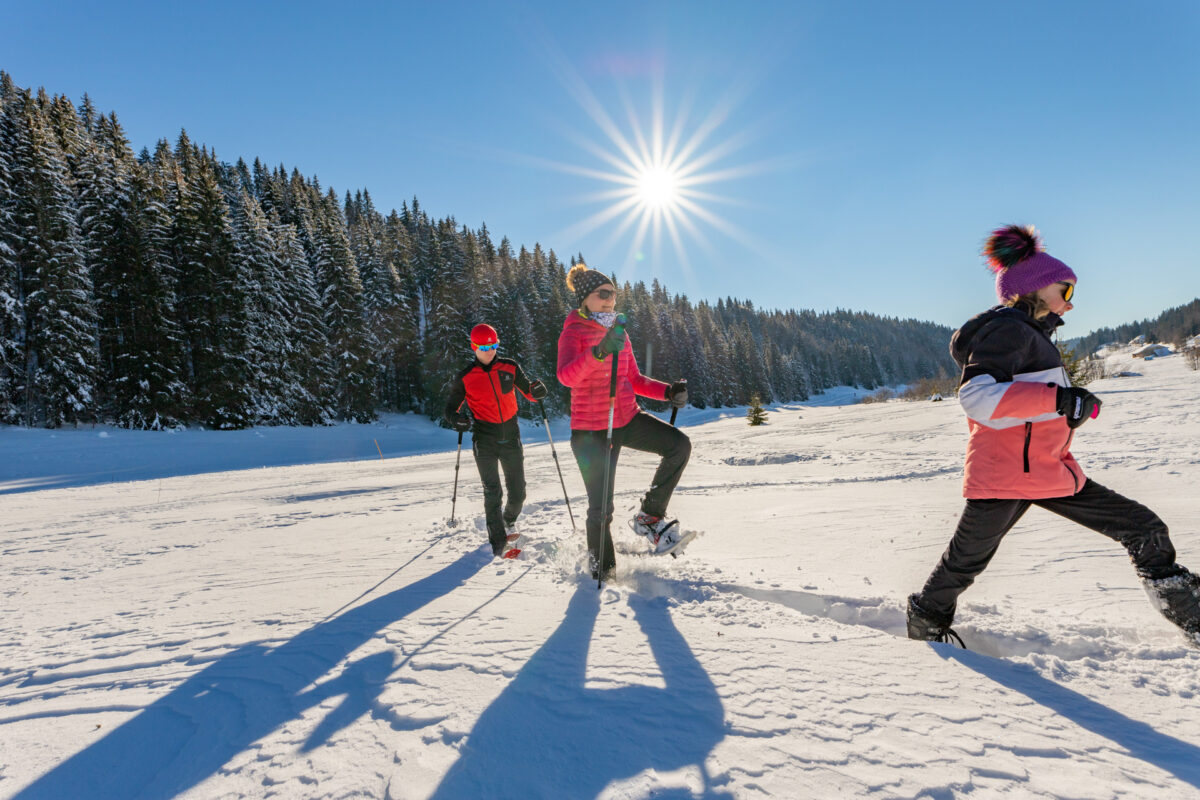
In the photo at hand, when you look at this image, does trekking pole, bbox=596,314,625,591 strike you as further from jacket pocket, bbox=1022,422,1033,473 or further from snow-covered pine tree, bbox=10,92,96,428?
snow-covered pine tree, bbox=10,92,96,428

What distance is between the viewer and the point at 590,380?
3465 millimetres

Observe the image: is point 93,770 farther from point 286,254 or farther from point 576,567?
point 286,254

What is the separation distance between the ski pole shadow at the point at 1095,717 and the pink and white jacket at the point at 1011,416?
0.67 metres

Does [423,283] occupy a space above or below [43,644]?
above

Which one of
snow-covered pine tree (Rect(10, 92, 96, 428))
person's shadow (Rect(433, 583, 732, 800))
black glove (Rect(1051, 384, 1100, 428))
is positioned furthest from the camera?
snow-covered pine tree (Rect(10, 92, 96, 428))

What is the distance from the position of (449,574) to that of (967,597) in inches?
128

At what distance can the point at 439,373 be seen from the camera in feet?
116

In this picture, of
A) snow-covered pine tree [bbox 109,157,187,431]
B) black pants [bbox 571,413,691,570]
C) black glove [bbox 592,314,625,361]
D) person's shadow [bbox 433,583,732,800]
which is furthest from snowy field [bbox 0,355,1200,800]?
snow-covered pine tree [bbox 109,157,187,431]

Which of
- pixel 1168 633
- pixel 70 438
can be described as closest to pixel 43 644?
pixel 1168 633

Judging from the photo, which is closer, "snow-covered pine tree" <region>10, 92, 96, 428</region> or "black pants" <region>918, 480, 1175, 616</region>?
"black pants" <region>918, 480, 1175, 616</region>

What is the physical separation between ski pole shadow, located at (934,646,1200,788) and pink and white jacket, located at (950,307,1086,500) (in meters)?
0.67

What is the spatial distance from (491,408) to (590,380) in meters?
1.35

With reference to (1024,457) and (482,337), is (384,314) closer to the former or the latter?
(482,337)

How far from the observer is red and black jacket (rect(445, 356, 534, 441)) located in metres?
4.43
